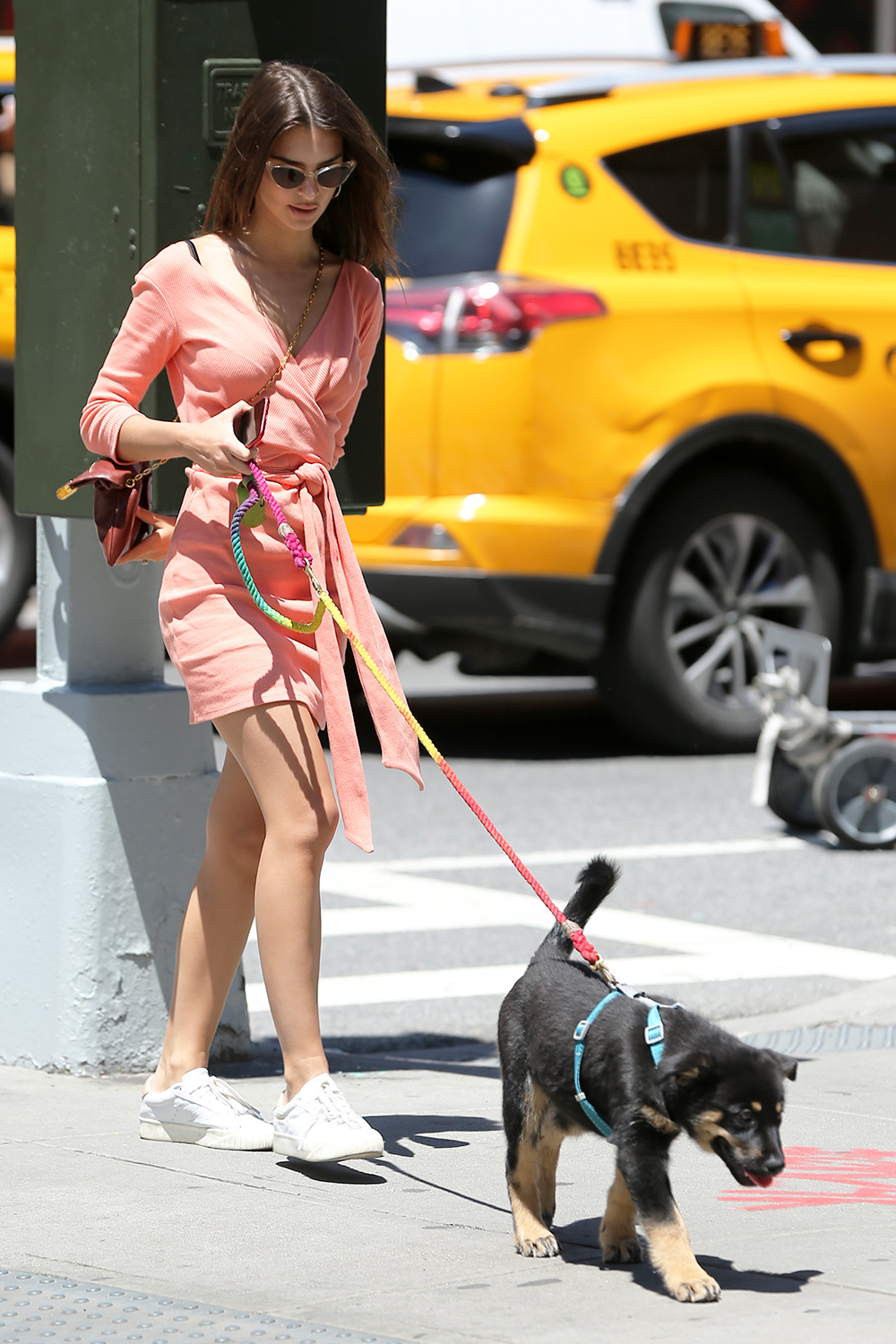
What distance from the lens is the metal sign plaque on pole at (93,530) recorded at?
4.95 metres

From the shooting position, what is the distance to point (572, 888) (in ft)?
23.5

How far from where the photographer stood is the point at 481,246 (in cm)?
901

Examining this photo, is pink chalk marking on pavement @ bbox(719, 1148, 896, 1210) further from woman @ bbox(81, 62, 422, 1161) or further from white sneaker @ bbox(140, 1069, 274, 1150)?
white sneaker @ bbox(140, 1069, 274, 1150)

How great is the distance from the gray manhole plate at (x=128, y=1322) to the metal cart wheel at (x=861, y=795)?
452 cm

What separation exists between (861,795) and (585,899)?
3968 millimetres

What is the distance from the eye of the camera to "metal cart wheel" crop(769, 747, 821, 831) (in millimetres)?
8148

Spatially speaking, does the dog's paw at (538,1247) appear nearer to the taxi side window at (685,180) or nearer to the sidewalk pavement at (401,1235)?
the sidewalk pavement at (401,1235)

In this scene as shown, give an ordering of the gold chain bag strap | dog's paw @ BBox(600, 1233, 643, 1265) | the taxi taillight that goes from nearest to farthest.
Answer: dog's paw @ BBox(600, 1233, 643, 1265)
the gold chain bag strap
the taxi taillight

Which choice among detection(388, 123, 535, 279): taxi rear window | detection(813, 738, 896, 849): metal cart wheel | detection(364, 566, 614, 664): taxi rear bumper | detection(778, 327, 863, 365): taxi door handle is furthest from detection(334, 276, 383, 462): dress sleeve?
detection(778, 327, 863, 365): taxi door handle

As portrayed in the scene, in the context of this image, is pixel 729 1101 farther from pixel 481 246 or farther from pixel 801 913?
pixel 481 246

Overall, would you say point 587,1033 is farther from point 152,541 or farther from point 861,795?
point 861,795

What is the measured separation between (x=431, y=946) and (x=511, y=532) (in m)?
2.68

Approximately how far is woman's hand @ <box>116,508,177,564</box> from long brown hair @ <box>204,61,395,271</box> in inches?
21.5

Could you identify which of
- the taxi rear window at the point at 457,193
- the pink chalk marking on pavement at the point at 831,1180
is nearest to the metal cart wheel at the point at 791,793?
the taxi rear window at the point at 457,193
